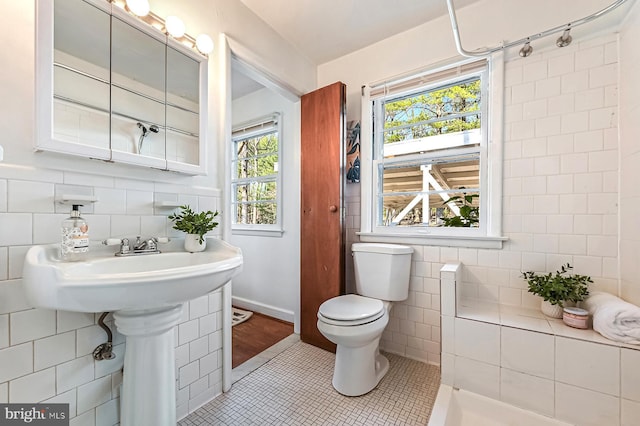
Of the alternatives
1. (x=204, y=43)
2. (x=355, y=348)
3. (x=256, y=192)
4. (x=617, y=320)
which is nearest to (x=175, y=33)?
(x=204, y=43)

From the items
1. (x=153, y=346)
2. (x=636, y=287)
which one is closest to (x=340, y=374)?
(x=153, y=346)

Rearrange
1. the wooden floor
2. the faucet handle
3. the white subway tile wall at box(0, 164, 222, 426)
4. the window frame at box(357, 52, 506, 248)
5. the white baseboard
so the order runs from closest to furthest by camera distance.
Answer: the white subway tile wall at box(0, 164, 222, 426) → the faucet handle → the window frame at box(357, 52, 506, 248) → the wooden floor → the white baseboard

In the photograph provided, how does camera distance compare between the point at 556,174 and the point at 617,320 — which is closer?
the point at 617,320

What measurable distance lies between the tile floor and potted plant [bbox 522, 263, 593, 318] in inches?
31.1

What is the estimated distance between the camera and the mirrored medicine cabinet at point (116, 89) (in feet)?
3.11

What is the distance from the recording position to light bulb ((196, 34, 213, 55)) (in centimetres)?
138

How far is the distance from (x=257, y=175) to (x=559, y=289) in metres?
2.62

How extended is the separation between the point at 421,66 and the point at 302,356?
2308 mm

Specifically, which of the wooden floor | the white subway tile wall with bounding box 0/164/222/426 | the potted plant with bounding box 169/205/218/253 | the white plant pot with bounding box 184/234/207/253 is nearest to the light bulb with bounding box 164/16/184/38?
the white subway tile wall with bounding box 0/164/222/426

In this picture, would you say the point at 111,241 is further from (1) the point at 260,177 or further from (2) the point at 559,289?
(2) the point at 559,289

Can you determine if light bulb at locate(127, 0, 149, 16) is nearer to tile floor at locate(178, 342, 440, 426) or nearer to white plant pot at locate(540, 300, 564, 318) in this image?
tile floor at locate(178, 342, 440, 426)

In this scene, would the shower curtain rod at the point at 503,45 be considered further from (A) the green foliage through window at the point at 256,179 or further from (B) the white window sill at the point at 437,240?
(A) the green foliage through window at the point at 256,179

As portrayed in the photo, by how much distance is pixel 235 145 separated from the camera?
Result: 3115 millimetres

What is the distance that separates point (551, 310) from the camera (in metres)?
1.42
